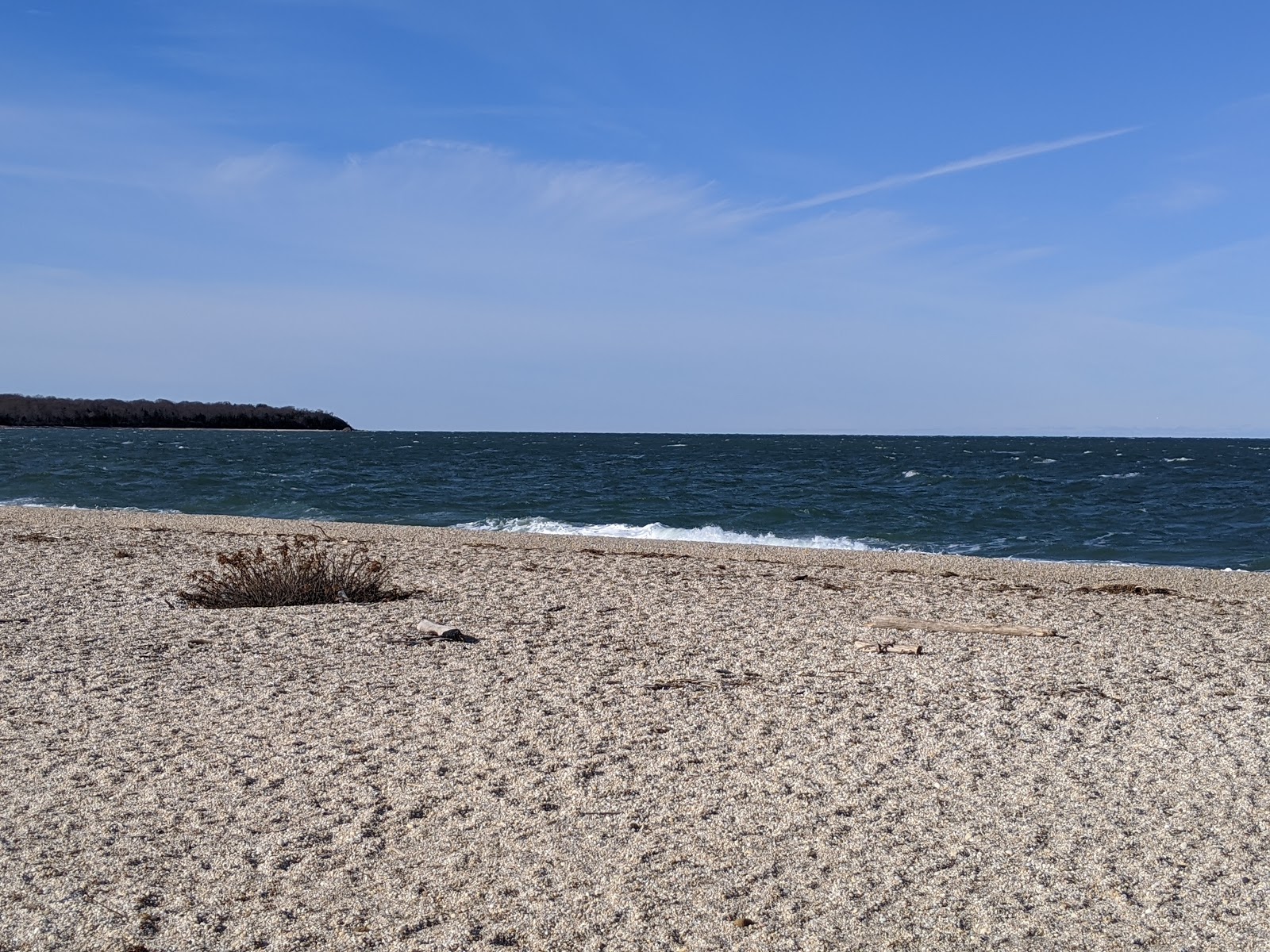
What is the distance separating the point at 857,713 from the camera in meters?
6.20

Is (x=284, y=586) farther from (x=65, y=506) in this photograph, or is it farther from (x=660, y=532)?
(x=65, y=506)

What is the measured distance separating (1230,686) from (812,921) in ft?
15.7

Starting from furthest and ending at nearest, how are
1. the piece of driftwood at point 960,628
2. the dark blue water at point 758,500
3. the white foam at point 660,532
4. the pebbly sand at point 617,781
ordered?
the dark blue water at point 758,500, the white foam at point 660,532, the piece of driftwood at point 960,628, the pebbly sand at point 617,781

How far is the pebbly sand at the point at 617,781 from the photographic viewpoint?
3.62 metres

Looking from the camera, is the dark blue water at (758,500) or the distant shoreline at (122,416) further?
the distant shoreline at (122,416)

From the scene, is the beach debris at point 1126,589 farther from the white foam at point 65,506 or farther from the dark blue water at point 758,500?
the white foam at point 65,506

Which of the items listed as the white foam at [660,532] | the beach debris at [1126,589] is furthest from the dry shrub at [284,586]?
the white foam at [660,532]

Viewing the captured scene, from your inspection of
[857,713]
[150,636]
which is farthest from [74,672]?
[857,713]

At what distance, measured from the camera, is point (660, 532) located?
828 inches

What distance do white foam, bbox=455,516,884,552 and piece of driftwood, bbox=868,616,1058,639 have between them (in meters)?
9.43

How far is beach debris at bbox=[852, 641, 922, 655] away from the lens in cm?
787

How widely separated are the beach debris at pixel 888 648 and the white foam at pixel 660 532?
10501mm

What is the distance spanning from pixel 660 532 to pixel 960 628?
1232 cm

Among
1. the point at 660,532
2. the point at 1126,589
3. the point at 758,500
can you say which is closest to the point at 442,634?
the point at 1126,589
